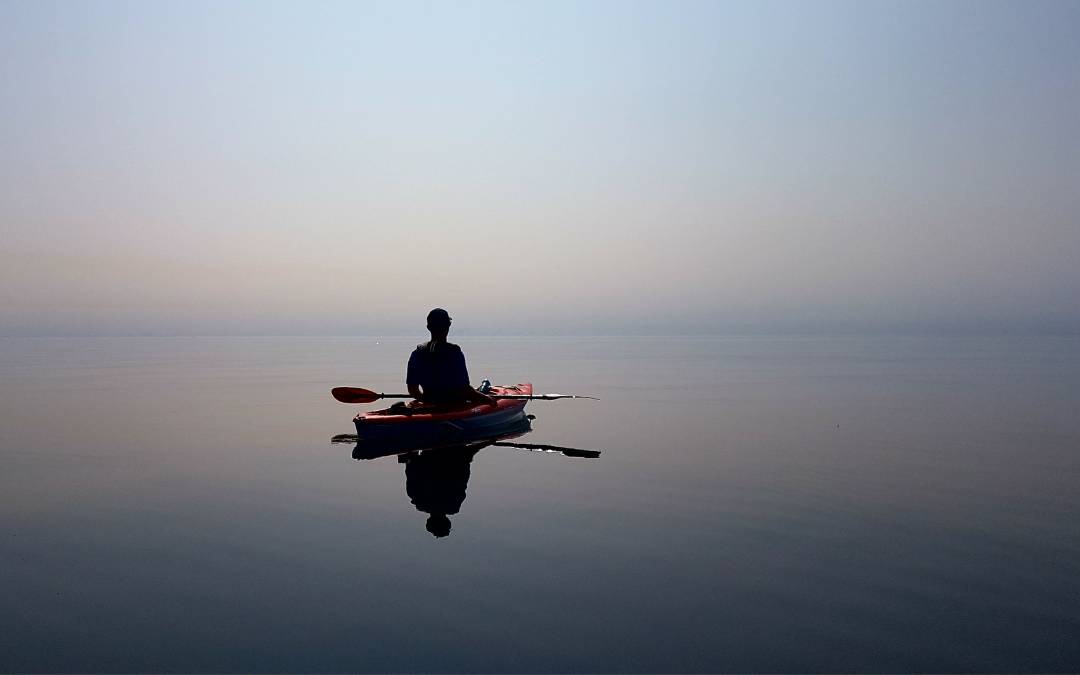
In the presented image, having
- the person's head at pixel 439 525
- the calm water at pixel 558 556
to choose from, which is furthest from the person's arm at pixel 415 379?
the person's head at pixel 439 525

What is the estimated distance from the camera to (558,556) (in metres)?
→ 8.20

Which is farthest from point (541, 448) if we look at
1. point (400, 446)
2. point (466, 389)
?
point (400, 446)

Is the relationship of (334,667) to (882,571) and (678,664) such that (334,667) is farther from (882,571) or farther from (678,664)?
(882,571)

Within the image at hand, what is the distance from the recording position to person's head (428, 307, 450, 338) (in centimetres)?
1554

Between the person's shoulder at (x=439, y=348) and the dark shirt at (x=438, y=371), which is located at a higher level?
the person's shoulder at (x=439, y=348)

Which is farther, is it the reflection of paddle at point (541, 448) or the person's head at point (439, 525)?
the reflection of paddle at point (541, 448)

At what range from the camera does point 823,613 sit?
251 inches

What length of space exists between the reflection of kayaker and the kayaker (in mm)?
1355

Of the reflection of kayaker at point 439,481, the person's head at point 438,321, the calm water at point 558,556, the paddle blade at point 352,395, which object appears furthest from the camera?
the paddle blade at point 352,395

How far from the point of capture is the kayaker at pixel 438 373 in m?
16.1

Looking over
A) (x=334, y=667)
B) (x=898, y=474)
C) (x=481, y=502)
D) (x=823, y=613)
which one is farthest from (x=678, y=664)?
(x=898, y=474)

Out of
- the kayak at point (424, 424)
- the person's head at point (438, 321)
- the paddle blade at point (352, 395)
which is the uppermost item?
the person's head at point (438, 321)

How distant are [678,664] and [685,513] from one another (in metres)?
5.20

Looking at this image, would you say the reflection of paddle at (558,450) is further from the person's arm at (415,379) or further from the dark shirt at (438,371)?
the person's arm at (415,379)
